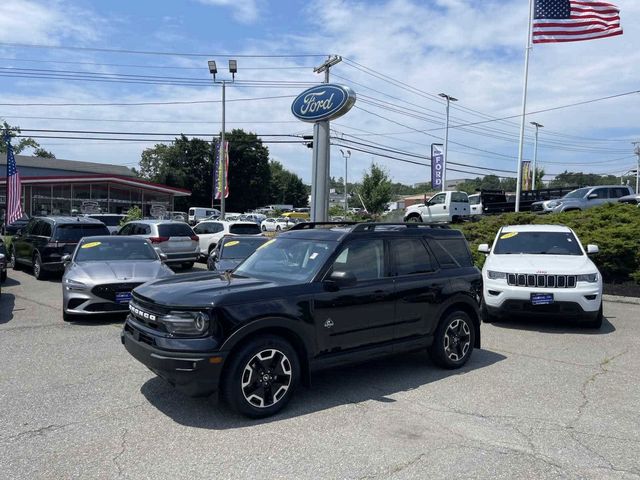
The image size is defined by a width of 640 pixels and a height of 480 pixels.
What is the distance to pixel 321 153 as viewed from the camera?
50.7 feet

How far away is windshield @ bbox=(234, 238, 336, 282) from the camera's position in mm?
5285

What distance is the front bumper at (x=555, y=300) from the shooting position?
321 inches

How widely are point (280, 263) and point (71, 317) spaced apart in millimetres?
4978

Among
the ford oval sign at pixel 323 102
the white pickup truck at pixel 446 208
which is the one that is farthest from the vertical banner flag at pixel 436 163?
the ford oval sign at pixel 323 102

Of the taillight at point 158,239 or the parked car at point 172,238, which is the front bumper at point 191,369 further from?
the taillight at point 158,239

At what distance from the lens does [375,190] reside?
4359 centimetres

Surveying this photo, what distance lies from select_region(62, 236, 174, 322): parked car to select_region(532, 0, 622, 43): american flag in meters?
17.3

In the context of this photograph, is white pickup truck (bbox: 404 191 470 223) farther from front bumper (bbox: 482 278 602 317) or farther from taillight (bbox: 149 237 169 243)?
front bumper (bbox: 482 278 602 317)

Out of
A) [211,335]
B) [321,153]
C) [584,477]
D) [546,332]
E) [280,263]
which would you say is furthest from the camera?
[321,153]

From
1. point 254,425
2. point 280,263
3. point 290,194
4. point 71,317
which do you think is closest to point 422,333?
point 280,263

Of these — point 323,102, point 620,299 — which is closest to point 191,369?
point 620,299

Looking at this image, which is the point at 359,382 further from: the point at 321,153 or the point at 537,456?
the point at 321,153

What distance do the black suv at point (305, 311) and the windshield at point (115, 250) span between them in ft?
16.5

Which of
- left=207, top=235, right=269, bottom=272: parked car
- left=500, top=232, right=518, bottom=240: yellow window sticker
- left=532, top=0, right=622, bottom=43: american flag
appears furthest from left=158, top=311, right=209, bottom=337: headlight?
left=532, top=0, right=622, bottom=43: american flag
